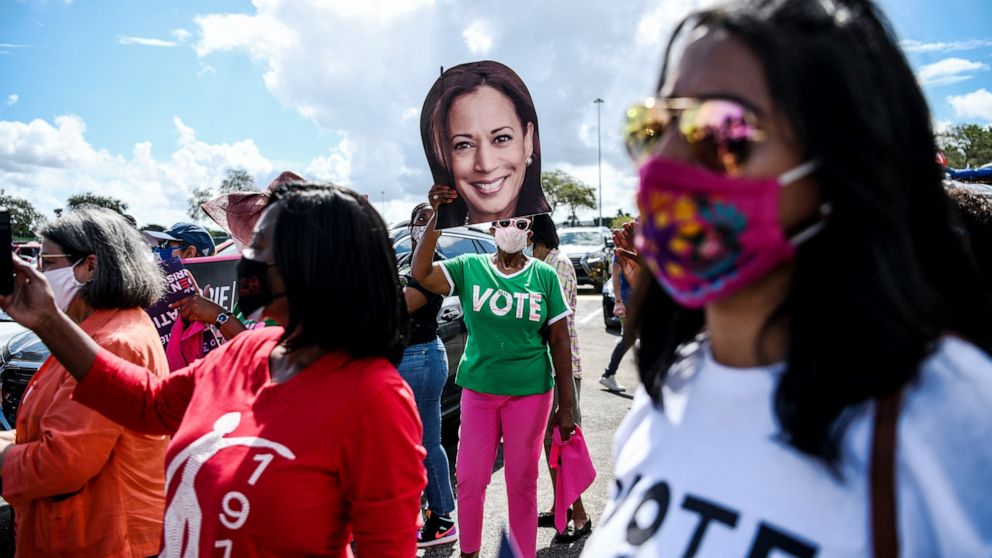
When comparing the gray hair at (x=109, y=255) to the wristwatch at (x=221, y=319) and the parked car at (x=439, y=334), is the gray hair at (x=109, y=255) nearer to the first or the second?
the wristwatch at (x=221, y=319)

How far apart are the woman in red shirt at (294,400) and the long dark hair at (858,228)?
107 cm

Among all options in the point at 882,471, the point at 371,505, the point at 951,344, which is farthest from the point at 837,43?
the point at 371,505

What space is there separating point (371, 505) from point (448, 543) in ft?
9.51

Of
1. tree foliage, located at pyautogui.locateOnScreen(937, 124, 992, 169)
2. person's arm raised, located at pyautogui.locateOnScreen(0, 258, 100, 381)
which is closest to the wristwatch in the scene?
person's arm raised, located at pyautogui.locateOnScreen(0, 258, 100, 381)

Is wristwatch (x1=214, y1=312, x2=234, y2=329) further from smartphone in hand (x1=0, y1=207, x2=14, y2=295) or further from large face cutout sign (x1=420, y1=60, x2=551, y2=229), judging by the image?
smartphone in hand (x1=0, y1=207, x2=14, y2=295)

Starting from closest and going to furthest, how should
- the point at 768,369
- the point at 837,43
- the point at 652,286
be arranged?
the point at 837,43
the point at 768,369
the point at 652,286

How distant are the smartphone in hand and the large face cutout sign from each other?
1743 mm

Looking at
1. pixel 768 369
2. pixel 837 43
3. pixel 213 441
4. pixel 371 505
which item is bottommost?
pixel 371 505

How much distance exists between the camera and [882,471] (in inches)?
32.8

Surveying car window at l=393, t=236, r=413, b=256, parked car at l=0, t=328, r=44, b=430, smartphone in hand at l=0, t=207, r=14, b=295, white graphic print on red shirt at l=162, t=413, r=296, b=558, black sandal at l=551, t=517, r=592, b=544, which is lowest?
black sandal at l=551, t=517, r=592, b=544

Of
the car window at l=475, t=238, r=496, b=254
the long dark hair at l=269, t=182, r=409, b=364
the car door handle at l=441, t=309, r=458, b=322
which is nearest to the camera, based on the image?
the long dark hair at l=269, t=182, r=409, b=364

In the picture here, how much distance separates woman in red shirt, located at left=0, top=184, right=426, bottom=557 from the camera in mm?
1624

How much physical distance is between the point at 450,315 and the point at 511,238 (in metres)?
2.02

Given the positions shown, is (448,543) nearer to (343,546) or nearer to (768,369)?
(343,546)
